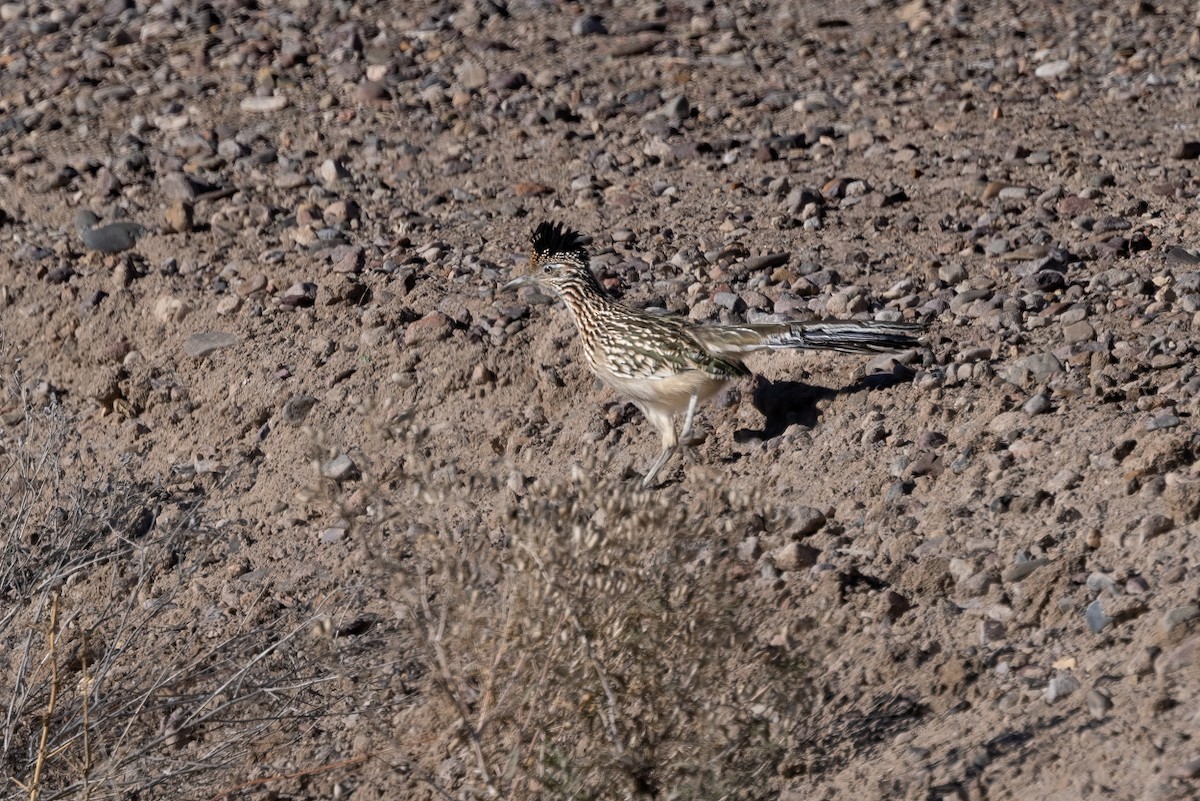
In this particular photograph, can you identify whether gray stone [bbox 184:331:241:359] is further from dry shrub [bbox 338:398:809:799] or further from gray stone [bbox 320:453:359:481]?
dry shrub [bbox 338:398:809:799]

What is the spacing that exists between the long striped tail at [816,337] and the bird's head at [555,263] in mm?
633

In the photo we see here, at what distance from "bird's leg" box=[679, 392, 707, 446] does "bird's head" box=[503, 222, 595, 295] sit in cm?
73

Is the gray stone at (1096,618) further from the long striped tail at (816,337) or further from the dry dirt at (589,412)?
the long striped tail at (816,337)

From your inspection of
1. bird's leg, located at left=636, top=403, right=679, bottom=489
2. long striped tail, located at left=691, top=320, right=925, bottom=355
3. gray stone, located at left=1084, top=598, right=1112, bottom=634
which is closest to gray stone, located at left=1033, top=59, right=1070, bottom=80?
long striped tail, located at left=691, top=320, right=925, bottom=355

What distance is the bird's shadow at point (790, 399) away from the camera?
18.9 feet

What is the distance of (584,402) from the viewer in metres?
6.23

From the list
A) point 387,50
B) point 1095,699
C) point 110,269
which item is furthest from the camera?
point 387,50

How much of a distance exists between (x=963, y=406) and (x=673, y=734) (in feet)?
6.44

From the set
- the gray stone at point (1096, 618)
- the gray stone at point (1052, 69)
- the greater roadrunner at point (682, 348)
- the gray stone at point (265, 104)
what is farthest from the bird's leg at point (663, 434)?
the gray stone at point (265, 104)

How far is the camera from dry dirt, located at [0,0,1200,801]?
4074 millimetres

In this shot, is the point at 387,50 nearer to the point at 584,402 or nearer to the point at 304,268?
the point at 304,268

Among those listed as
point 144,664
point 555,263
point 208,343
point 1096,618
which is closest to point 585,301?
point 555,263

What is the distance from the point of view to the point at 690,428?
5.75 metres

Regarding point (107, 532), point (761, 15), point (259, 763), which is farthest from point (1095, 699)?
point (761, 15)
